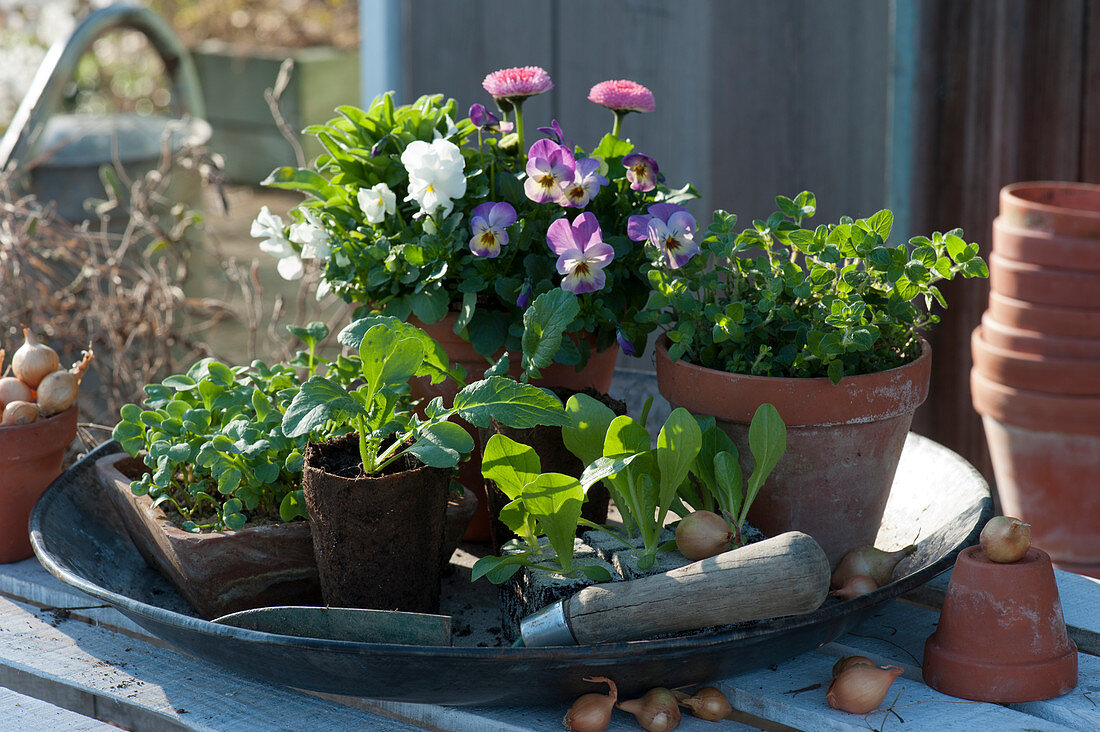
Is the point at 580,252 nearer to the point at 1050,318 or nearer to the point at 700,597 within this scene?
the point at 700,597

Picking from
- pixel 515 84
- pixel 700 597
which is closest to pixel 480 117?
pixel 515 84

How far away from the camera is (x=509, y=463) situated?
0.93m

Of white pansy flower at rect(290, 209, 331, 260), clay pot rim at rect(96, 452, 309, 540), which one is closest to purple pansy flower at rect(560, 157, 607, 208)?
white pansy flower at rect(290, 209, 331, 260)

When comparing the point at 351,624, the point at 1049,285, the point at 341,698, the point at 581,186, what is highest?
the point at 581,186

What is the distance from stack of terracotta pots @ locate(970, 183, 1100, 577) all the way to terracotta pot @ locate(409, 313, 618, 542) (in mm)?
767

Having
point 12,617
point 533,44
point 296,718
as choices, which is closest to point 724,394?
point 296,718

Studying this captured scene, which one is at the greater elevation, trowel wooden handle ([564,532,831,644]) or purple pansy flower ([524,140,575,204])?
purple pansy flower ([524,140,575,204])

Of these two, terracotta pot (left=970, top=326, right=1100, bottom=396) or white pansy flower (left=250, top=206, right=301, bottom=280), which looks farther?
terracotta pot (left=970, top=326, right=1100, bottom=396)

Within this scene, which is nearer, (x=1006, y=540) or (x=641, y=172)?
(x=1006, y=540)

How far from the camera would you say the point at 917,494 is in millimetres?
1221

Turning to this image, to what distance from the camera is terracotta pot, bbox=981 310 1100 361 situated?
161cm

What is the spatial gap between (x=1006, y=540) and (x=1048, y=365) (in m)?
0.86

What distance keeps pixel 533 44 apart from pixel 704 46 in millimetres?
432

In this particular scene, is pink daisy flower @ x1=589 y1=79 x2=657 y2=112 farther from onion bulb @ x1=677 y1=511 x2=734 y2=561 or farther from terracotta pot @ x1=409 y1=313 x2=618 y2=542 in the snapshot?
onion bulb @ x1=677 y1=511 x2=734 y2=561
